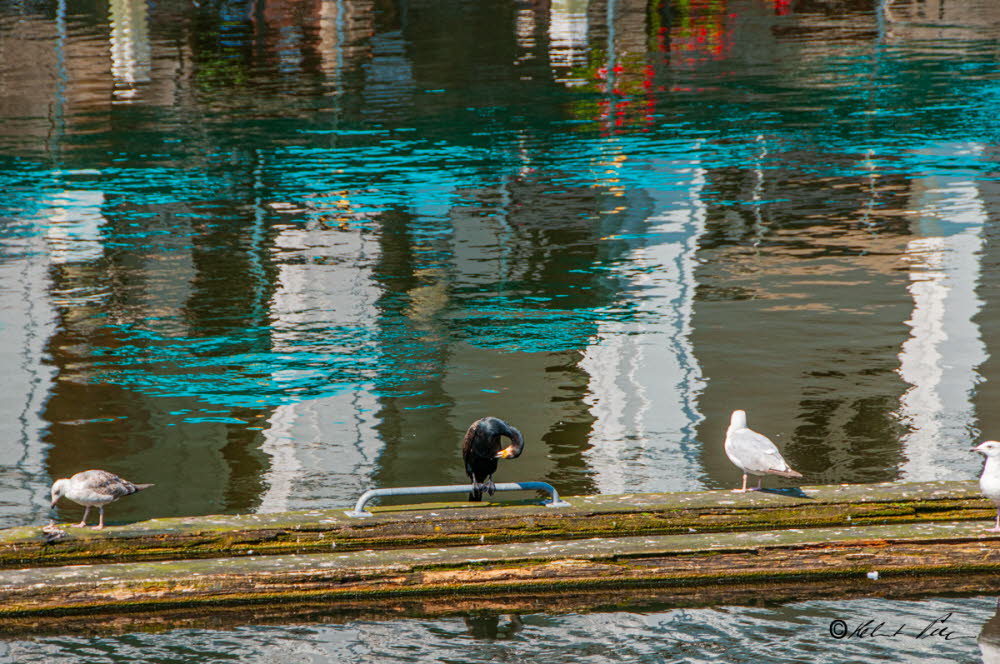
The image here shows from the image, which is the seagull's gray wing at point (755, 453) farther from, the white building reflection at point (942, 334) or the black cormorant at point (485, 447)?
the white building reflection at point (942, 334)

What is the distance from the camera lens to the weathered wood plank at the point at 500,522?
8344mm

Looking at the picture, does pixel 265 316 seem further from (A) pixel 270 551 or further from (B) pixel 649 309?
(A) pixel 270 551

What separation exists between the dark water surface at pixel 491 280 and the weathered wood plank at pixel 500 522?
0.76 m

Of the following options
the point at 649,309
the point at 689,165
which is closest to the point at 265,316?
the point at 649,309

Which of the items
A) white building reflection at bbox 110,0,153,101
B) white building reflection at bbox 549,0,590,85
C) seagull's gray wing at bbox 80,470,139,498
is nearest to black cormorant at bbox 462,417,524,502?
seagull's gray wing at bbox 80,470,139,498

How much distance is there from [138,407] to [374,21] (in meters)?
39.3

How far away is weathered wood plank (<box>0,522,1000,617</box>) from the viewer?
314 inches

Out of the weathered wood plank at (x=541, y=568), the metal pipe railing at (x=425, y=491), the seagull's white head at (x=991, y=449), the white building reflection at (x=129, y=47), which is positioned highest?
the white building reflection at (x=129, y=47)

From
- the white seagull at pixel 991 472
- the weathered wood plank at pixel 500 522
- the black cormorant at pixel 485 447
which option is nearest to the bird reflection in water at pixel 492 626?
the weathered wood plank at pixel 500 522

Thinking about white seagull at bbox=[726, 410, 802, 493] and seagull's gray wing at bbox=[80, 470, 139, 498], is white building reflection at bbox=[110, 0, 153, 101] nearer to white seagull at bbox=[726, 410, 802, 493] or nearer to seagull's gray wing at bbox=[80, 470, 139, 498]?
seagull's gray wing at bbox=[80, 470, 139, 498]

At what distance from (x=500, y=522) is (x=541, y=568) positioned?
51cm

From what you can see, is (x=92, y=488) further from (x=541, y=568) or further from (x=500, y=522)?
(x=541, y=568)

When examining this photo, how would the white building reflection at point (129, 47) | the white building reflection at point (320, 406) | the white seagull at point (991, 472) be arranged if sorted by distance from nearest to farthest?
the white seagull at point (991, 472), the white building reflection at point (320, 406), the white building reflection at point (129, 47)

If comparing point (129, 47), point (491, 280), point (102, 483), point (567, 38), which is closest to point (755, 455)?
point (102, 483)
